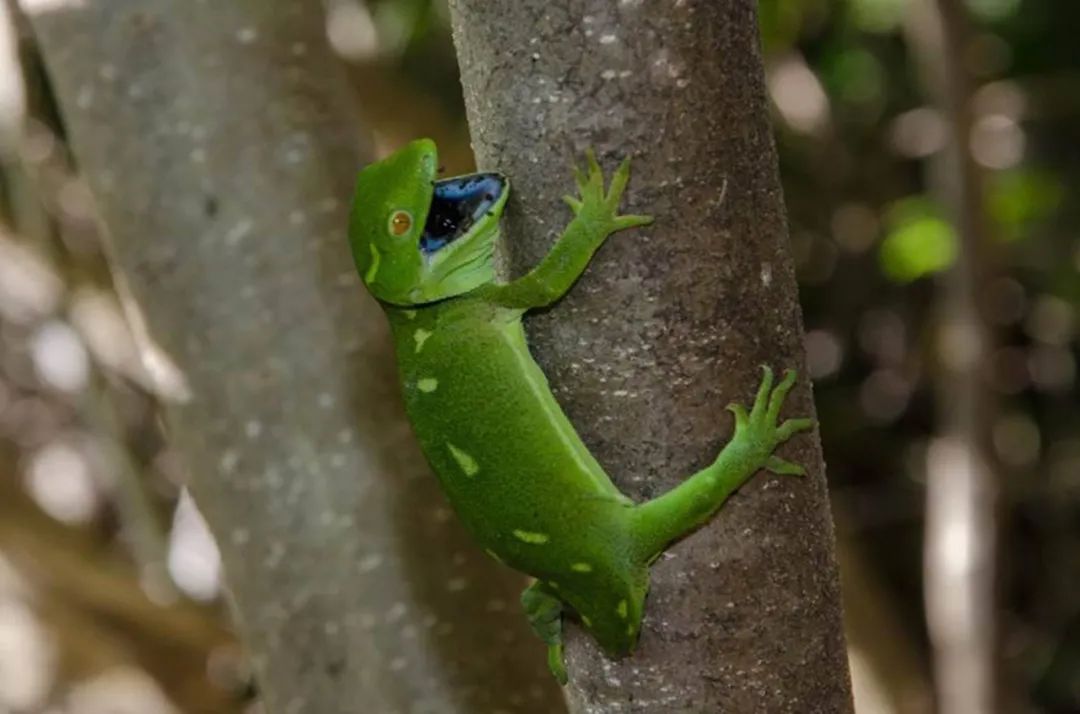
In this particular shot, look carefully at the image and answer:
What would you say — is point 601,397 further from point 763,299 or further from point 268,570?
point 268,570

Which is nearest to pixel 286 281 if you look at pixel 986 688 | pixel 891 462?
pixel 986 688

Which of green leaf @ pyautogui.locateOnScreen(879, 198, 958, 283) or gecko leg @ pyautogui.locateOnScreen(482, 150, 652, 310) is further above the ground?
gecko leg @ pyautogui.locateOnScreen(482, 150, 652, 310)

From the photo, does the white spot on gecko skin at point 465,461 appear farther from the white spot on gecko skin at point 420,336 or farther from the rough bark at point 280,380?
the rough bark at point 280,380

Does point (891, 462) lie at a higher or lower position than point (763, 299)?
lower

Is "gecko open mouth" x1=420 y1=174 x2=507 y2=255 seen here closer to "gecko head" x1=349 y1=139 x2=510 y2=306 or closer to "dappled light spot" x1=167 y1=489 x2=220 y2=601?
"gecko head" x1=349 y1=139 x2=510 y2=306

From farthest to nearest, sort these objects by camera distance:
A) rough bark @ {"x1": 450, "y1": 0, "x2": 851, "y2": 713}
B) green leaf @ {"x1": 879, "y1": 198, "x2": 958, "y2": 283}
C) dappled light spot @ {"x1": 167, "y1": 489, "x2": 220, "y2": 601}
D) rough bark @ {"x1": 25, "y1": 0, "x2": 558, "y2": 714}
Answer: dappled light spot @ {"x1": 167, "y1": 489, "x2": 220, "y2": 601} < green leaf @ {"x1": 879, "y1": 198, "x2": 958, "y2": 283} < rough bark @ {"x1": 25, "y1": 0, "x2": 558, "y2": 714} < rough bark @ {"x1": 450, "y1": 0, "x2": 851, "y2": 713}

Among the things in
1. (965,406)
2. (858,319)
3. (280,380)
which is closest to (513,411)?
(280,380)

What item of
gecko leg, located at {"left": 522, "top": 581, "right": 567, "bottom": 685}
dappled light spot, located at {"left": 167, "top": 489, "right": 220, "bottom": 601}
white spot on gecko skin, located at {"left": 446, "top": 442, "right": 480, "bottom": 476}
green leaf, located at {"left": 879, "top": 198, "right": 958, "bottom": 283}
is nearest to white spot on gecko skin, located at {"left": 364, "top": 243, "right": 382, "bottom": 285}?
white spot on gecko skin, located at {"left": 446, "top": 442, "right": 480, "bottom": 476}
